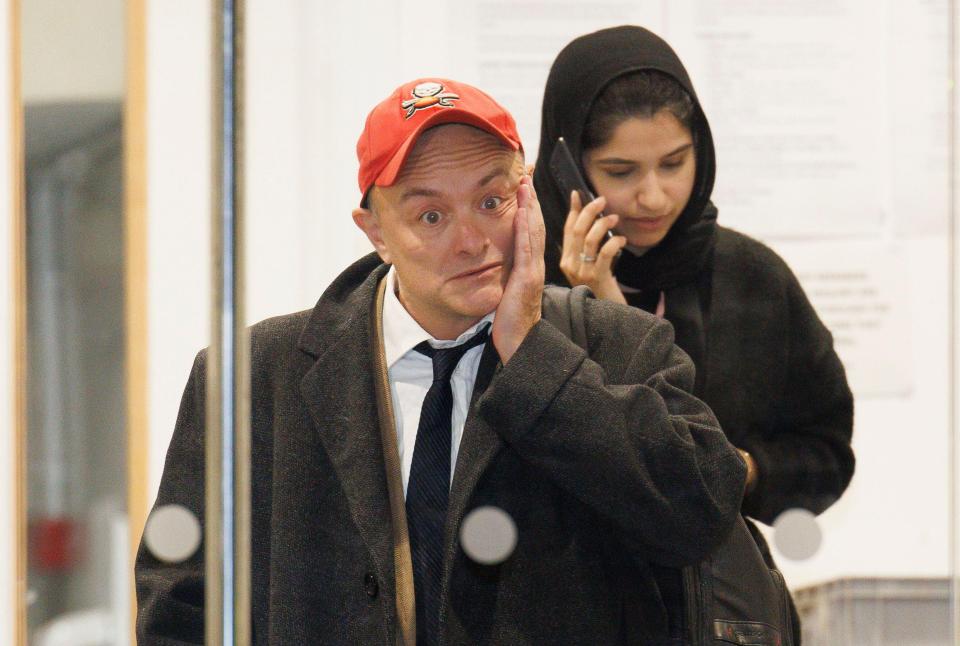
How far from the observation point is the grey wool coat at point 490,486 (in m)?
1.14

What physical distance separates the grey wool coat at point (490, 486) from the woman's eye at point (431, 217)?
0.40 ft

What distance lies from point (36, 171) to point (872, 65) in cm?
114

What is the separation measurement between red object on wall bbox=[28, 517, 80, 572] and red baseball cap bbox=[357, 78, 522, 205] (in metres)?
0.64

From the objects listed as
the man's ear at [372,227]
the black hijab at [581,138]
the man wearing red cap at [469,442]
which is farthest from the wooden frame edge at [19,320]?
the black hijab at [581,138]

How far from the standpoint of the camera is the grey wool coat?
1.14 metres

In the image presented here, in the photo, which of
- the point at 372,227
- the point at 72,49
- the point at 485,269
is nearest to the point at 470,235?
the point at 485,269

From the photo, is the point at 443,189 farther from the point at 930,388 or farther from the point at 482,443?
the point at 930,388

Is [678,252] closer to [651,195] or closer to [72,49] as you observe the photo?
[651,195]

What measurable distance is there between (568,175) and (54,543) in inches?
34.4

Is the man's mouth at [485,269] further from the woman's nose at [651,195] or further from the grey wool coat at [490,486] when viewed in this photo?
the woman's nose at [651,195]

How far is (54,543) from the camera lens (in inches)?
56.6

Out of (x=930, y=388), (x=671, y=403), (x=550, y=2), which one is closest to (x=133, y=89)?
(x=550, y=2)

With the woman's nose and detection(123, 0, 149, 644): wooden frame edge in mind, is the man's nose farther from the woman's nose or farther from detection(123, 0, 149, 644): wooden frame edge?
detection(123, 0, 149, 644): wooden frame edge

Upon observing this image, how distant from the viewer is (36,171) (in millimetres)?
1451
